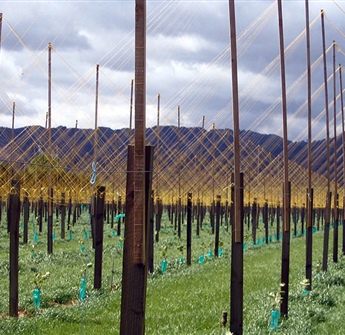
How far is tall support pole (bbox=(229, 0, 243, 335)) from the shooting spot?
7805 mm

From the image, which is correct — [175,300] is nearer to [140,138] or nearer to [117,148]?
[140,138]

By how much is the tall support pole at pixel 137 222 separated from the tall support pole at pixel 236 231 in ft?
9.90

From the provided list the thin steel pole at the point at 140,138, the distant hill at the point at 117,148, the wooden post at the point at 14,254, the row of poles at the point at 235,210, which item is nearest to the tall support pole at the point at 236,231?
the row of poles at the point at 235,210

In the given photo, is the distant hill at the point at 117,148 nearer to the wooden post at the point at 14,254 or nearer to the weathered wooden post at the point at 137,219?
the wooden post at the point at 14,254

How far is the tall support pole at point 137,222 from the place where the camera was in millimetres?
4910

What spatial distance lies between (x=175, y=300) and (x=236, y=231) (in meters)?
3.16

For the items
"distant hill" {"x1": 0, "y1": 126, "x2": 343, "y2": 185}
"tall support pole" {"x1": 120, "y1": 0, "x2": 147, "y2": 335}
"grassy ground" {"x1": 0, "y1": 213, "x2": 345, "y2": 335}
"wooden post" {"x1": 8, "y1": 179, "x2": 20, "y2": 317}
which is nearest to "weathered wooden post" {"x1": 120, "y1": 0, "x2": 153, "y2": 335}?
"tall support pole" {"x1": 120, "y1": 0, "x2": 147, "y2": 335}

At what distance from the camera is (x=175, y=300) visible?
10.7 meters

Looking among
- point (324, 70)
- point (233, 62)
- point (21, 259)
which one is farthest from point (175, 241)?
point (233, 62)

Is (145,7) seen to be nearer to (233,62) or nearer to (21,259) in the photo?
(233,62)

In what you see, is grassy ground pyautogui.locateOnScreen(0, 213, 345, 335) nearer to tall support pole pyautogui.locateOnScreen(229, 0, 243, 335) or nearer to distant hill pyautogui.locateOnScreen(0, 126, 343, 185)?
tall support pole pyautogui.locateOnScreen(229, 0, 243, 335)

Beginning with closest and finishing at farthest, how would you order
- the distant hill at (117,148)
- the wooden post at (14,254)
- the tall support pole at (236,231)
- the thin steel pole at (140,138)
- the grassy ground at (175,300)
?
the thin steel pole at (140,138)
the tall support pole at (236,231)
the grassy ground at (175,300)
the wooden post at (14,254)
the distant hill at (117,148)

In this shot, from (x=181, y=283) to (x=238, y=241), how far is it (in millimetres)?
5155

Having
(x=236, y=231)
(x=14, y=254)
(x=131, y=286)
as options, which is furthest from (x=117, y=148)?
(x=131, y=286)
